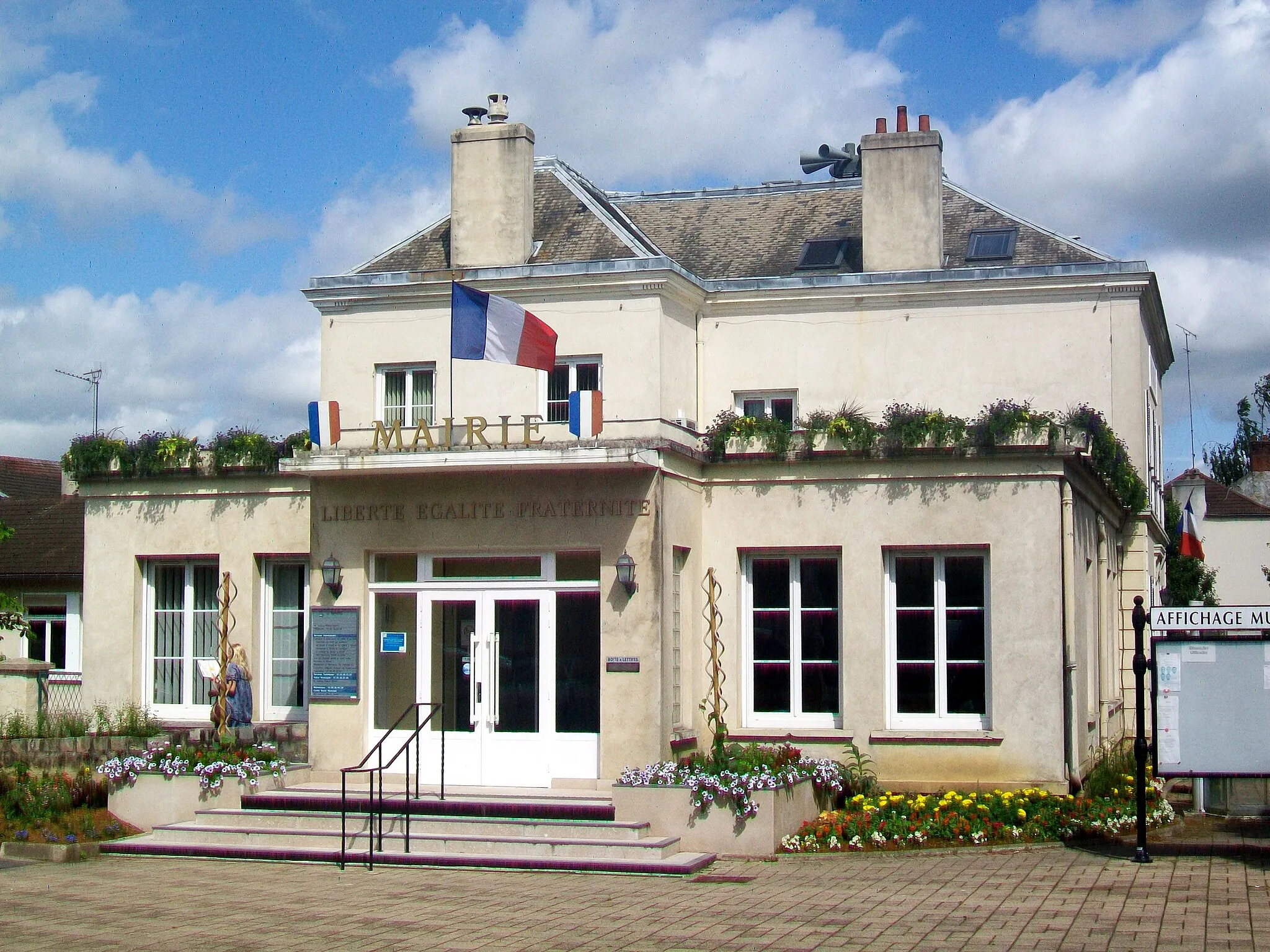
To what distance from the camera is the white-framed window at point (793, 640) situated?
1672 cm

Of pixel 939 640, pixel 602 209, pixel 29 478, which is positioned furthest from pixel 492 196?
pixel 29 478

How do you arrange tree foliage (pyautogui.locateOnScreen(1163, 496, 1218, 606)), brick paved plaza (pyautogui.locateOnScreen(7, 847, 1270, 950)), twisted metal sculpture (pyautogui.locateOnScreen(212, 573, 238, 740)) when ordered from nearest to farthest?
brick paved plaza (pyautogui.locateOnScreen(7, 847, 1270, 950)), twisted metal sculpture (pyautogui.locateOnScreen(212, 573, 238, 740)), tree foliage (pyautogui.locateOnScreen(1163, 496, 1218, 606))

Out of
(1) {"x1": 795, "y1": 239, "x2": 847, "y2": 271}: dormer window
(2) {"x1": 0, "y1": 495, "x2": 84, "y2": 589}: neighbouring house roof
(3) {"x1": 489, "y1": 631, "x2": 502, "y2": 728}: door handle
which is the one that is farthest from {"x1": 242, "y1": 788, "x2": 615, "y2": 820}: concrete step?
(2) {"x1": 0, "y1": 495, "x2": 84, "y2": 589}: neighbouring house roof

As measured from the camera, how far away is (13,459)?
4256cm

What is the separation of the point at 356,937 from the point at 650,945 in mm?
2121

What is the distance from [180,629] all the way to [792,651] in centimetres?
831

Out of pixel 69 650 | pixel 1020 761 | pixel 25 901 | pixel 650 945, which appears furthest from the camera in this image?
pixel 69 650

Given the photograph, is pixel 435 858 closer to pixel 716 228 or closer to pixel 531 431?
pixel 531 431

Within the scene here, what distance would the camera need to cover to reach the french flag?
15.8 meters

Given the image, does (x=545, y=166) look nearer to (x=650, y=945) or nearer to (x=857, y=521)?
(x=857, y=521)

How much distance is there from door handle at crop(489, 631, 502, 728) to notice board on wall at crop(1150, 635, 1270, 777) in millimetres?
6963

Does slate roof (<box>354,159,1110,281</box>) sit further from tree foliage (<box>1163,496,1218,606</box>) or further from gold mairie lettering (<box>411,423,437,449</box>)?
tree foliage (<box>1163,496,1218,606</box>)

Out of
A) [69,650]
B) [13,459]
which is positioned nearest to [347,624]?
[69,650]

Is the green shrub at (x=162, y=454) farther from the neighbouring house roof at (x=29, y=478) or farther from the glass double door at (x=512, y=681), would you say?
the neighbouring house roof at (x=29, y=478)
